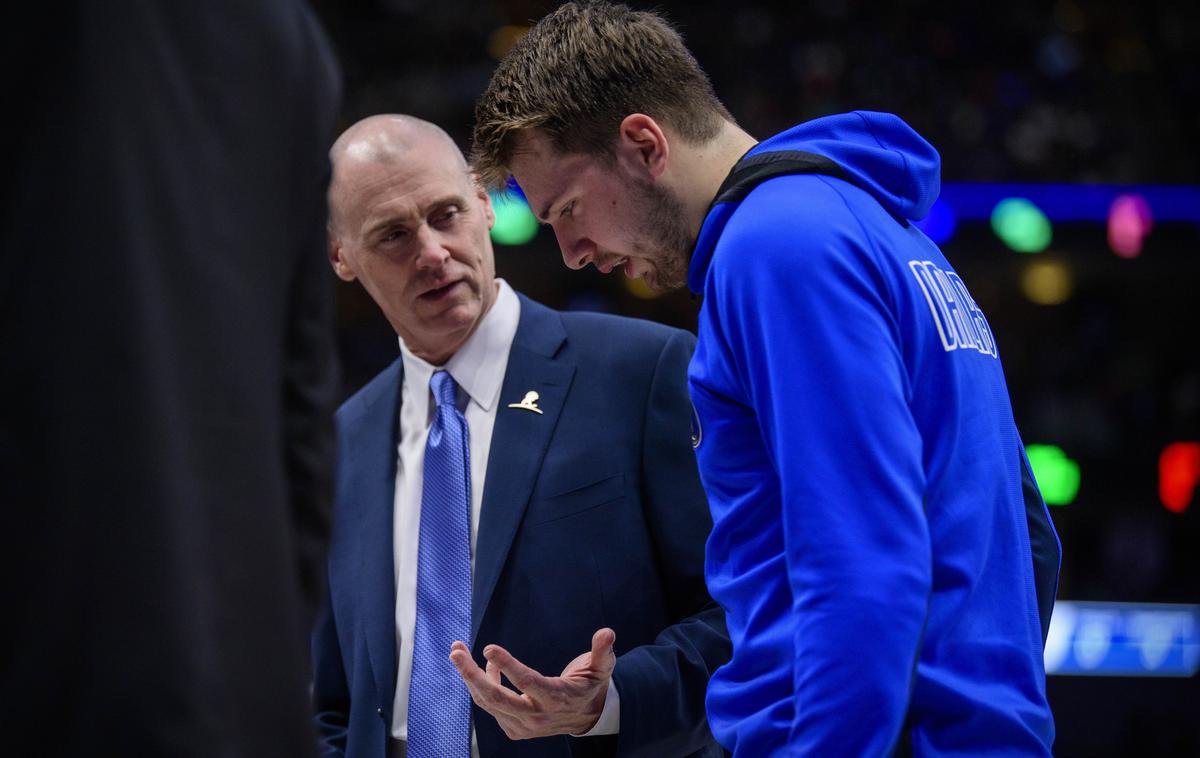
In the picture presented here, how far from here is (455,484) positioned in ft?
7.32

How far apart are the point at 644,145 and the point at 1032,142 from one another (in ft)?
33.3

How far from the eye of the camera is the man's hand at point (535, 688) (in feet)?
6.07

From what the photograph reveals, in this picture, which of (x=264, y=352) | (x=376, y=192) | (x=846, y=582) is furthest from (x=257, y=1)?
(x=376, y=192)

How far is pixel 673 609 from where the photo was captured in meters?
2.24

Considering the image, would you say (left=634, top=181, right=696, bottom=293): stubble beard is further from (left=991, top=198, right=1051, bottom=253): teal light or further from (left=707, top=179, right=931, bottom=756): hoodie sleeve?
(left=991, top=198, right=1051, bottom=253): teal light

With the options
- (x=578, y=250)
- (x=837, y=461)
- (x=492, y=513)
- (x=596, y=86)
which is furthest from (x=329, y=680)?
(x=837, y=461)

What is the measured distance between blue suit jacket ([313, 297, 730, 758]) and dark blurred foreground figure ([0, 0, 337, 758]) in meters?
1.12

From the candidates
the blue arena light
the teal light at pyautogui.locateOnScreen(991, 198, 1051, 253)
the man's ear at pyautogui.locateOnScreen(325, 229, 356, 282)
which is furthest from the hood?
the teal light at pyautogui.locateOnScreen(991, 198, 1051, 253)

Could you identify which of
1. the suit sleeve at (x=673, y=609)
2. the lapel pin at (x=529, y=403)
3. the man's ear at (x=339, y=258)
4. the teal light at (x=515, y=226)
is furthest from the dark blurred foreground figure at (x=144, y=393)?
the teal light at (x=515, y=226)

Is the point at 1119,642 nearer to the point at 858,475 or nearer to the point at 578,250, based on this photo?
the point at 578,250

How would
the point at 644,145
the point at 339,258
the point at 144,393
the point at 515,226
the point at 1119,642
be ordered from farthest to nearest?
the point at 515,226 → the point at 1119,642 → the point at 339,258 → the point at 644,145 → the point at 144,393

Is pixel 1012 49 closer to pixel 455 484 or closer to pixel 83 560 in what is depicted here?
pixel 455 484

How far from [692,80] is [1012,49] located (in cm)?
1166

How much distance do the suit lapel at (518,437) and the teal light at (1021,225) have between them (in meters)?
8.28
